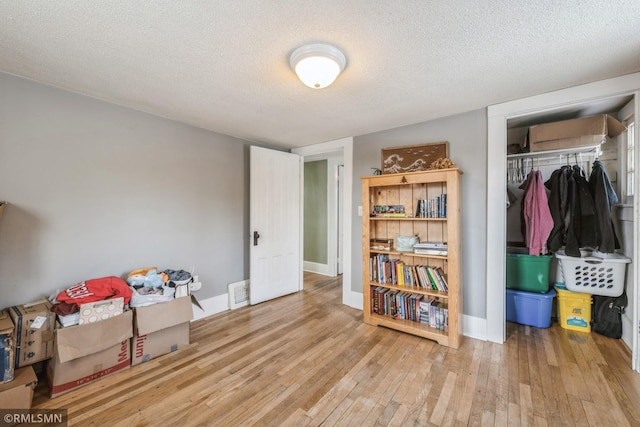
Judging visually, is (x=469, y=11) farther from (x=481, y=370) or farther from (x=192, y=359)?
(x=192, y=359)

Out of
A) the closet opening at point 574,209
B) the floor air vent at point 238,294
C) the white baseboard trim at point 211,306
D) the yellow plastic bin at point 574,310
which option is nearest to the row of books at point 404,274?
the closet opening at point 574,209

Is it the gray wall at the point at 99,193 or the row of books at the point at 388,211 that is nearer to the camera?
the gray wall at the point at 99,193

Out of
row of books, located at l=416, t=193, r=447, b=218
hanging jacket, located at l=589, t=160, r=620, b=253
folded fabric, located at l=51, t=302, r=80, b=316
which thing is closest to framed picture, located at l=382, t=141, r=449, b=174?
row of books, located at l=416, t=193, r=447, b=218

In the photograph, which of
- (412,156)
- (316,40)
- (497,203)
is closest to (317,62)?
(316,40)

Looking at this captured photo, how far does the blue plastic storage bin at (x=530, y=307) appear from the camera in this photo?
8.81 ft

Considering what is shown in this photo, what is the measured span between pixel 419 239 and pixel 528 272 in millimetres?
1198

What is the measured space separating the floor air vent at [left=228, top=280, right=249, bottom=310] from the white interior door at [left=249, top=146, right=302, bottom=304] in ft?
0.30

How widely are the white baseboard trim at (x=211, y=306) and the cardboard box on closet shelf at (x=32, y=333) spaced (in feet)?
4.16

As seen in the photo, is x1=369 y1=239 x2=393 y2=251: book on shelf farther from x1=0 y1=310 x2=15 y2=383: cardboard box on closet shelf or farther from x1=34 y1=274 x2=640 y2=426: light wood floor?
x1=0 y1=310 x2=15 y2=383: cardboard box on closet shelf

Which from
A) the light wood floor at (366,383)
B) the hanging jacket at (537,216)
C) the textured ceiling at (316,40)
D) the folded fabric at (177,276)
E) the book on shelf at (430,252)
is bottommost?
the light wood floor at (366,383)

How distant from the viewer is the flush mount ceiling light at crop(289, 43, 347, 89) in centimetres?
154

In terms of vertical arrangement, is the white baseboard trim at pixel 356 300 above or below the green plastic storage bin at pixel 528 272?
below

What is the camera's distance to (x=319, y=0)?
1.22 m

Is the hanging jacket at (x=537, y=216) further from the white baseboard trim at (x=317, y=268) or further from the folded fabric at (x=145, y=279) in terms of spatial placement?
the folded fabric at (x=145, y=279)
